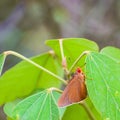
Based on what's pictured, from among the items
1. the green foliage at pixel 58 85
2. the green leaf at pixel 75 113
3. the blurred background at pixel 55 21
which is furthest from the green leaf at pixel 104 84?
the blurred background at pixel 55 21

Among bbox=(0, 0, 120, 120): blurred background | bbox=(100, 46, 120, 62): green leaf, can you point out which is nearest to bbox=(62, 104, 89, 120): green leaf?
bbox=(100, 46, 120, 62): green leaf

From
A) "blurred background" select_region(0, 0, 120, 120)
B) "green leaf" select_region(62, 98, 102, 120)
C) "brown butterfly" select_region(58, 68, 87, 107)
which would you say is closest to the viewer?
"brown butterfly" select_region(58, 68, 87, 107)

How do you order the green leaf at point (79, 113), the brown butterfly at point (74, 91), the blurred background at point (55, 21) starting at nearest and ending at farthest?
the brown butterfly at point (74, 91), the green leaf at point (79, 113), the blurred background at point (55, 21)

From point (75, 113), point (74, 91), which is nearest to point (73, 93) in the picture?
point (74, 91)

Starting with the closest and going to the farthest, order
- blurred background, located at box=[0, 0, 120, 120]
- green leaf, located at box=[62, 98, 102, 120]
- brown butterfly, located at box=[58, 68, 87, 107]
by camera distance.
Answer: brown butterfly, located at box=[58, 68, 87, 107], green leaf, located at box=[62, 98, 102, 120], blurred background, located at box=[0, 0, 120, 120]

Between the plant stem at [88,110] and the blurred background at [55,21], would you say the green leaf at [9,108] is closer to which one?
the plant stem at [88,110]

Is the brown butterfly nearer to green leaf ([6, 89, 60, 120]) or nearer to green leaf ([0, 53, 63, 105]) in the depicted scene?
green leaf ([6, 89, 60, 120])
